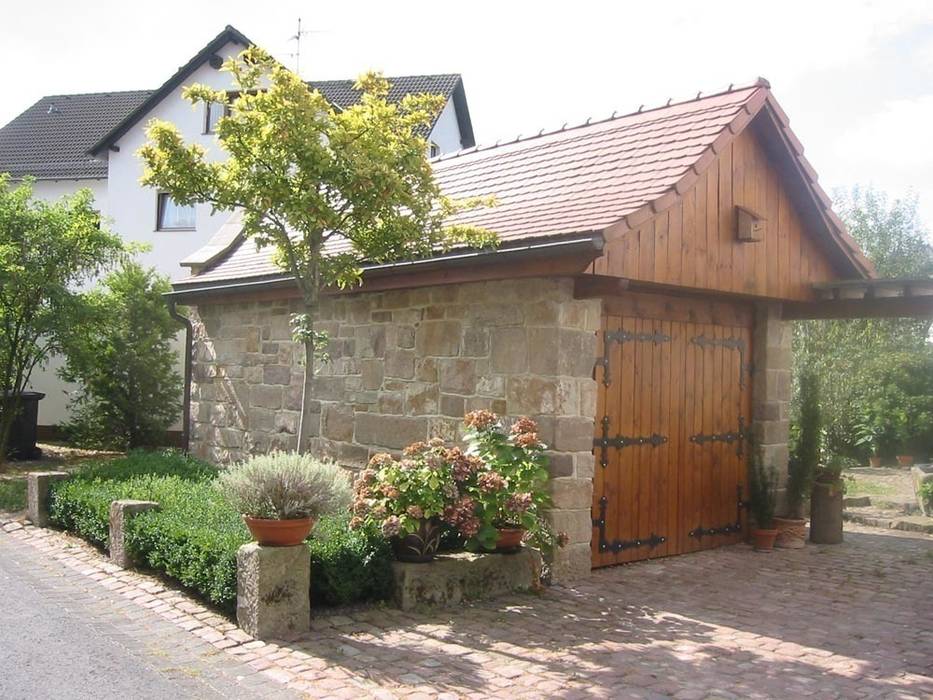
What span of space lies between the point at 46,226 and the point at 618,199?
935cm

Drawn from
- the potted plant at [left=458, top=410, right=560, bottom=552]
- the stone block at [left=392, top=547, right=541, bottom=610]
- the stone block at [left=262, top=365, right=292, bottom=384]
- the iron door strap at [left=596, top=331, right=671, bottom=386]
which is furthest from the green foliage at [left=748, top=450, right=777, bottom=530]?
the stone block at [left=262, top=365, right=292, bottom=384]

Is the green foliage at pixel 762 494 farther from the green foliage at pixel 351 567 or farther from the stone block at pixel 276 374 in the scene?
the stone block at pixel 276 374

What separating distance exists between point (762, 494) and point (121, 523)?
5742 millimetres

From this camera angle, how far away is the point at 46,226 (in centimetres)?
1323

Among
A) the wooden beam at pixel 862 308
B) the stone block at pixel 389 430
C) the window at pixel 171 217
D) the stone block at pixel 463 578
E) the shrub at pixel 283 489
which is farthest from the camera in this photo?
the window at pixel 171 217

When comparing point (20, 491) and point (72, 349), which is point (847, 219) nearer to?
point (72, 349)

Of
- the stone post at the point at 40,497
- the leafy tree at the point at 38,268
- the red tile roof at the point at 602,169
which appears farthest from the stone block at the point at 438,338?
the leafy tree at the point at 38,268

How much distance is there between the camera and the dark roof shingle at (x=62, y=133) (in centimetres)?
2408

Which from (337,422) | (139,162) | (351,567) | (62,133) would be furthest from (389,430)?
(62,133)

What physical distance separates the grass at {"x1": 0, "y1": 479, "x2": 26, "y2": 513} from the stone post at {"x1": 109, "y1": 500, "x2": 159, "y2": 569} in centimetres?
334

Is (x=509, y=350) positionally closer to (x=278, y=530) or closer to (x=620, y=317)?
(x=620, y=317)

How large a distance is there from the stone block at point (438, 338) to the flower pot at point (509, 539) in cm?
180

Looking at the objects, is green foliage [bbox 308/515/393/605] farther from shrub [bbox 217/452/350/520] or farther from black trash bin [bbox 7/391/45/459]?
black trash bin [bbox 7/391/45/459]

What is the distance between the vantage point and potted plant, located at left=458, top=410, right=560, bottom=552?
655 cm
